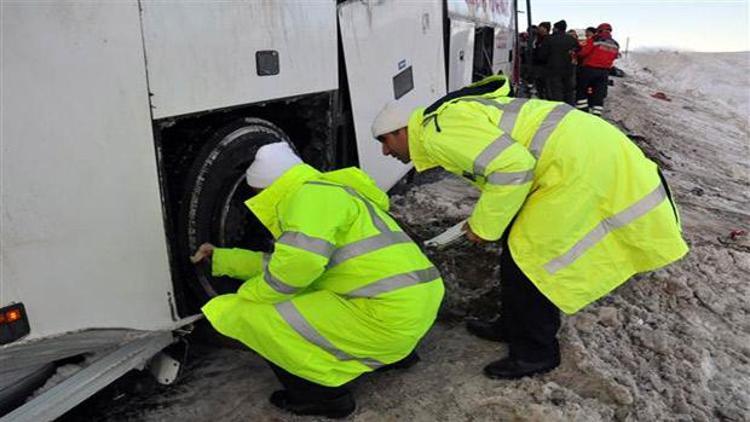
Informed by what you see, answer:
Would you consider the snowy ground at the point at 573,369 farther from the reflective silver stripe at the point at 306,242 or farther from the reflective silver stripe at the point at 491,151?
the reflective silver stripe at the point at 491,151

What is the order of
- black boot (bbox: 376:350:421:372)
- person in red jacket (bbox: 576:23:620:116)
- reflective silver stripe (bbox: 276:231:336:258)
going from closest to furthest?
reflective silver stripe (bbox: 276:231:336:258), black boot (bbox: 376:350:421:372), person in red jacket (bbox: 576:23:620:116)

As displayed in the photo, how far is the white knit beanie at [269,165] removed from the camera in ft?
8.58

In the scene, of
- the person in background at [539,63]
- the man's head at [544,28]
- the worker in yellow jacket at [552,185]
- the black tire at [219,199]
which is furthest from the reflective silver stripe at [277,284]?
the man's head at [544,28]

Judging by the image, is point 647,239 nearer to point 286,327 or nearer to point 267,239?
point 286,327

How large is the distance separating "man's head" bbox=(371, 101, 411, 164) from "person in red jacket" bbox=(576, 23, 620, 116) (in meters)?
8.44

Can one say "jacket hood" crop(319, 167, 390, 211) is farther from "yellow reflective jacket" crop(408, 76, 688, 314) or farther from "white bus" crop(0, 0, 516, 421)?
"white bus" crop(0, 0, 516, 421)

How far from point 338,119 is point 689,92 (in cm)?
2082

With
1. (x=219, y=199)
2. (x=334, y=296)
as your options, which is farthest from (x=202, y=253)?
(x=334, y=296)

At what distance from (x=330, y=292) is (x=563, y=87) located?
914 centimetres

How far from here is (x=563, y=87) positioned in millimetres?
10898

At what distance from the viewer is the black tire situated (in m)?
2.80

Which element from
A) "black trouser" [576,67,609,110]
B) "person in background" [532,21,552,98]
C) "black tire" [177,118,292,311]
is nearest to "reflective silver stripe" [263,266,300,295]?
"black tire" [177,118,292,311]

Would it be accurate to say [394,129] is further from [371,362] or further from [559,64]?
[559,64]

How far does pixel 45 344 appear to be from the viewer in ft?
6.61
